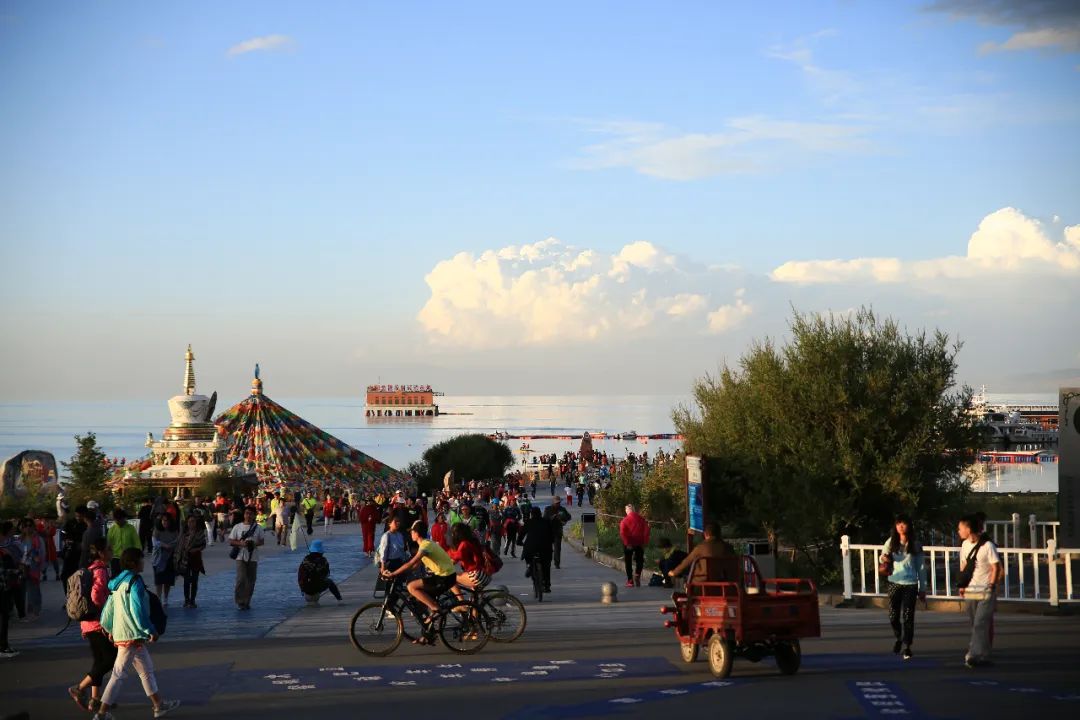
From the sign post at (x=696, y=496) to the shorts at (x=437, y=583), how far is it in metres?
5.95

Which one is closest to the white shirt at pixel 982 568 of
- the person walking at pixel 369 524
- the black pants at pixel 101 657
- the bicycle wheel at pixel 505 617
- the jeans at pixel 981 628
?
the jeans at pixel 981 628

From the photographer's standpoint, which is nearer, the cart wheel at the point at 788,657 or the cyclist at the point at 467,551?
the cart wheel at the point at 788,657

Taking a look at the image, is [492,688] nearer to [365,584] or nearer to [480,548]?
[480,548]

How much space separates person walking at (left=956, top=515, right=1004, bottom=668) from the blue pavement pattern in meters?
8.64

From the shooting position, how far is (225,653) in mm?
14859

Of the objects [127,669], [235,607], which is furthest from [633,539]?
[127,669]

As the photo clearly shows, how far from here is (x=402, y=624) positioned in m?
14.2

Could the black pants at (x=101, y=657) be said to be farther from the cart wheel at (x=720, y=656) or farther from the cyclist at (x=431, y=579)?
the cart wheel at (x=720, y=656)

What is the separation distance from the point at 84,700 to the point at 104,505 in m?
30.5

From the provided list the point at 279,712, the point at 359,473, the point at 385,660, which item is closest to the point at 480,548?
the point at 385,660

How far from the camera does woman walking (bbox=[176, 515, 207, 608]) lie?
20500 millimetres

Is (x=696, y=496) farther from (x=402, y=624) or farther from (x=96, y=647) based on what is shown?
(x=96, y=647)

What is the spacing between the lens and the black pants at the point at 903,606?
1316cm

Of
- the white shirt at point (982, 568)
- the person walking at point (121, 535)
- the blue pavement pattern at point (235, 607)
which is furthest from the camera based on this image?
the person walking at point (121, 535)
